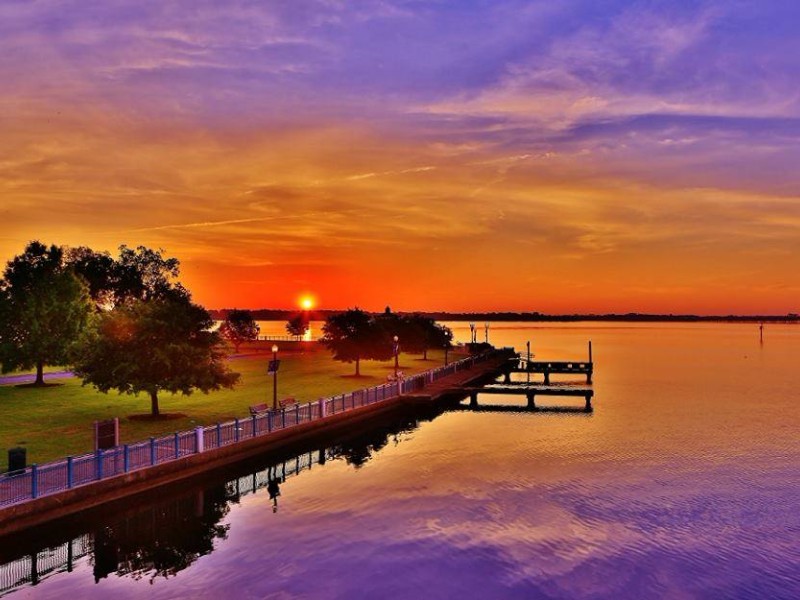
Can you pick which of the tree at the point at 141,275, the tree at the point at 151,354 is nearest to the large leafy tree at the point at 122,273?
the tree at the point at 141,275

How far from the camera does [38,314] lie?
6372cm

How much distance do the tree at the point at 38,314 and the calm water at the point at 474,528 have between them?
32.5 meters

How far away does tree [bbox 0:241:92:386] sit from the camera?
2405 inches

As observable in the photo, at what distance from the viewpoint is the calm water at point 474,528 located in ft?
76.1

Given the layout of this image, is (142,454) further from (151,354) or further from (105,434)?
(151,354)

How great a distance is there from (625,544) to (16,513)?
22341mm

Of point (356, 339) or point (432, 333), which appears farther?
point (432, 333)

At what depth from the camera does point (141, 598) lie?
2148 cm

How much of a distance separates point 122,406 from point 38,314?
75.7 feet

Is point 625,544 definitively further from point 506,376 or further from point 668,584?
point 506,376

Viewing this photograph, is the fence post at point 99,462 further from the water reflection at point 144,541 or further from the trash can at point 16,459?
the trash can at point 16,459

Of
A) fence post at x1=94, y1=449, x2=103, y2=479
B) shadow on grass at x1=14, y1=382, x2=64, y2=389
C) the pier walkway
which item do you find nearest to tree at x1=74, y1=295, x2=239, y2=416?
the pier walkway

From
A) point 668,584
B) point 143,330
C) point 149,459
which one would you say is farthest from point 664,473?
point 143,330

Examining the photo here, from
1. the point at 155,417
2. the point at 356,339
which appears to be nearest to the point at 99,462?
the point at 155,417
